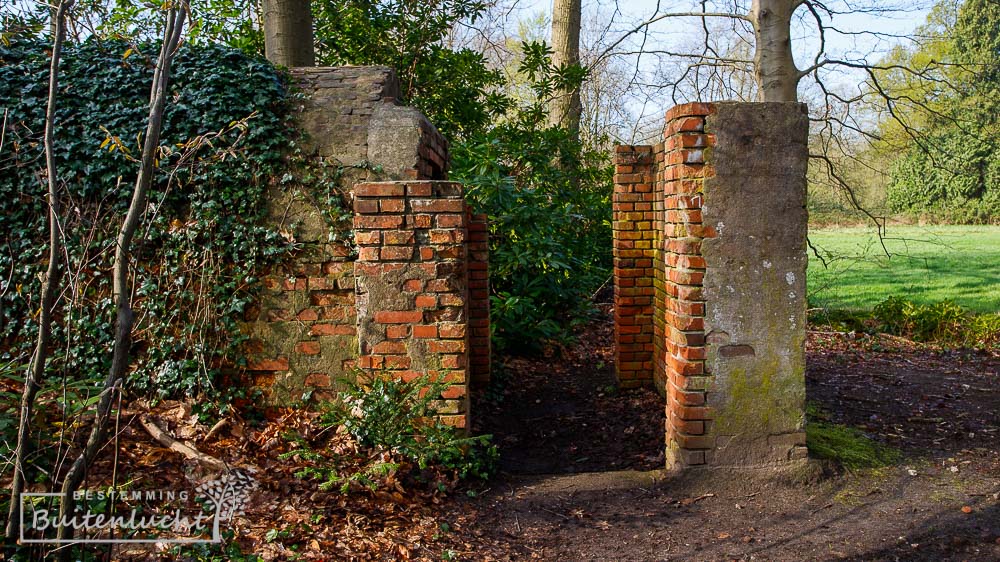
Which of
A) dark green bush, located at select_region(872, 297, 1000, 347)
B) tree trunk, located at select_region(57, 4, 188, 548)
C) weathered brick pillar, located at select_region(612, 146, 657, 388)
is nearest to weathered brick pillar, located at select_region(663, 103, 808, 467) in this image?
weathered brick pillar, located at select_region(612, 146, 657, 388)

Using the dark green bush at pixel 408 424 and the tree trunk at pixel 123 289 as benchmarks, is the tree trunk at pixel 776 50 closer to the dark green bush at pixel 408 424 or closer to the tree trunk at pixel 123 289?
the dark green bush at pixel 408 424

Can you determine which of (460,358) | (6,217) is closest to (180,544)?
(460,358)

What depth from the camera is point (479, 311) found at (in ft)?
20.9

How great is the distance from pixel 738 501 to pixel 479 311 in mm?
3217

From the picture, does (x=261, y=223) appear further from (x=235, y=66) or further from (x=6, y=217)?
(x=6, y=217)

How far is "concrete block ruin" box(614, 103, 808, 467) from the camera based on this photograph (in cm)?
375

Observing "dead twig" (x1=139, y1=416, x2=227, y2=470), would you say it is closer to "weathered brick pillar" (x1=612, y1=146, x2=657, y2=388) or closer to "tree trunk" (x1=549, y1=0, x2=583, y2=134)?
"weathered brick pillar" (x1=612, y1=146, x2=657, y2=388)

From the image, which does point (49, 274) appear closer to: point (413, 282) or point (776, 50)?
point (413, 282)

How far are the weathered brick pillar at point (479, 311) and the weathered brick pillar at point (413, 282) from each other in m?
→ 2.31

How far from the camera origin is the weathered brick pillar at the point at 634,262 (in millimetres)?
6008

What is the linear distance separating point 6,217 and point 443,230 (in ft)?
9.88

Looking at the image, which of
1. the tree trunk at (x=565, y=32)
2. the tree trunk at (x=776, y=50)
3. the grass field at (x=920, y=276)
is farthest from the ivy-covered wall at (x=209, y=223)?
the tree trunk at (x=565, y=32)
